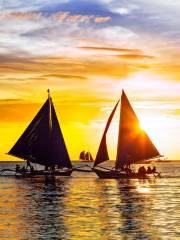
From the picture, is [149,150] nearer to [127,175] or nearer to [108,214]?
[127,175]

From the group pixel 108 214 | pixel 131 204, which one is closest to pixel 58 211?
pixel 108 214

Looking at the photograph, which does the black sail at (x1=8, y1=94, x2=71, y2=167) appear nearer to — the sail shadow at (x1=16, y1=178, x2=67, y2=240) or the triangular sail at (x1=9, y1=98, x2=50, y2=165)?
the triangular sail at (x1=9, y1=98, x2=50, y2=165)

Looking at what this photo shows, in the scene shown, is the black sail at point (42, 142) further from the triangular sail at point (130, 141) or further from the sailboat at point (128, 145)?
the triangular sail at point (130, 141)

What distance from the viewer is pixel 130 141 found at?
10412cm

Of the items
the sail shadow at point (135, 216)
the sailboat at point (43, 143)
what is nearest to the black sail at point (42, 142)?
the sailboat at point (43, 143)

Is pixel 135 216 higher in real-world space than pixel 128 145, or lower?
lower

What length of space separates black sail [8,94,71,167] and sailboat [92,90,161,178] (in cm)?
1051

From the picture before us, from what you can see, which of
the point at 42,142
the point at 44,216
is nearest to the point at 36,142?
the point at 42,142

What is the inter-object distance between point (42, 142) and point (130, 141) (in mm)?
17764

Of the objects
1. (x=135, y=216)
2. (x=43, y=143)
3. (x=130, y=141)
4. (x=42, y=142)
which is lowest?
(x=135, y=216)

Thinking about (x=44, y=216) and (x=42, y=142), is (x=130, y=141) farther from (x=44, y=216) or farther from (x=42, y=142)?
(x=44, y=216)

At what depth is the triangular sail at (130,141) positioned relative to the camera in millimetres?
102812

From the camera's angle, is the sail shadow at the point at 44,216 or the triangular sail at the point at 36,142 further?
the triangular sail at the point at 36,142

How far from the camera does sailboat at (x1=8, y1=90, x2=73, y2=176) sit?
110438 mm
